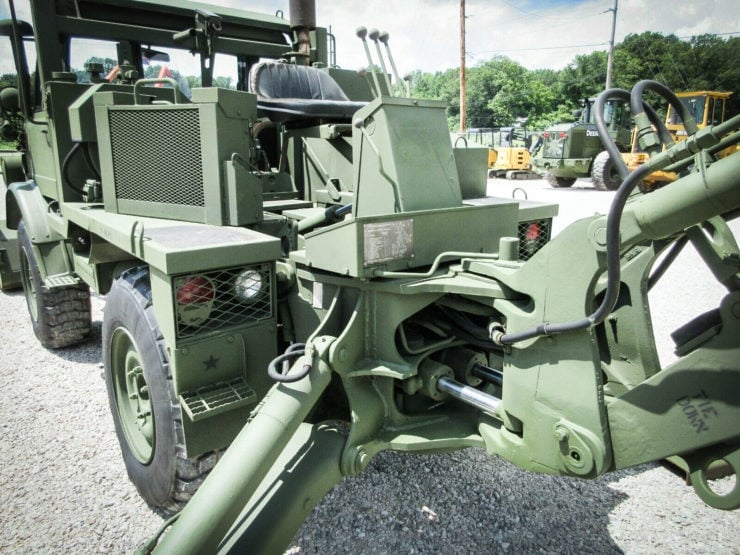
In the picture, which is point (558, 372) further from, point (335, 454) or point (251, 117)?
point (251, 117)

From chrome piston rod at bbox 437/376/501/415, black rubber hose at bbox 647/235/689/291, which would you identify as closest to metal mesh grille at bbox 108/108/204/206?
chrome piston rod at bbox 437/376/501/415

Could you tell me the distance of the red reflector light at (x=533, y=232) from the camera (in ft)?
10.8

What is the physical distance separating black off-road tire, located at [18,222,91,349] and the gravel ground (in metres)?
1.24

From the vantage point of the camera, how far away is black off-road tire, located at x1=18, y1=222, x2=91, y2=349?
14.6 ft

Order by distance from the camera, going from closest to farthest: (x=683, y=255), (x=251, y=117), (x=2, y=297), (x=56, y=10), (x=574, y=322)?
(x=574, y=322)
(x=251, y=117)
(x=56, y=10)
(x=2, y=297)
(x=683, y=255)

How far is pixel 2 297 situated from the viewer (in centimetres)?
636

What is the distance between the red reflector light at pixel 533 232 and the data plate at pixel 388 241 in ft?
4.18

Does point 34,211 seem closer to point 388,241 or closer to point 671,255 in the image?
point 388,241

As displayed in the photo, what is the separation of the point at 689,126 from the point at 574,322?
78 cm

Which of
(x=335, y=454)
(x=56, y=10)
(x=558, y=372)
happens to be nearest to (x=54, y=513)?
(x=335, y=454)

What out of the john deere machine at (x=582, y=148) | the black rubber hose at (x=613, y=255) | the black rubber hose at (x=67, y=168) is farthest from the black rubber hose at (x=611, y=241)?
the john deere machine at (x=582, y=148)

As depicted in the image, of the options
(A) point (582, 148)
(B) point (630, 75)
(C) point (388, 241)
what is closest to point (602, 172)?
(A) point (582, 148)

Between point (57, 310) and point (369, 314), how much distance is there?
333 centimetres

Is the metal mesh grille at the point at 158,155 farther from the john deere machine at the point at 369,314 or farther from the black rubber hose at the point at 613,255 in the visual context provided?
the black rubber hose at the point at 613,255
